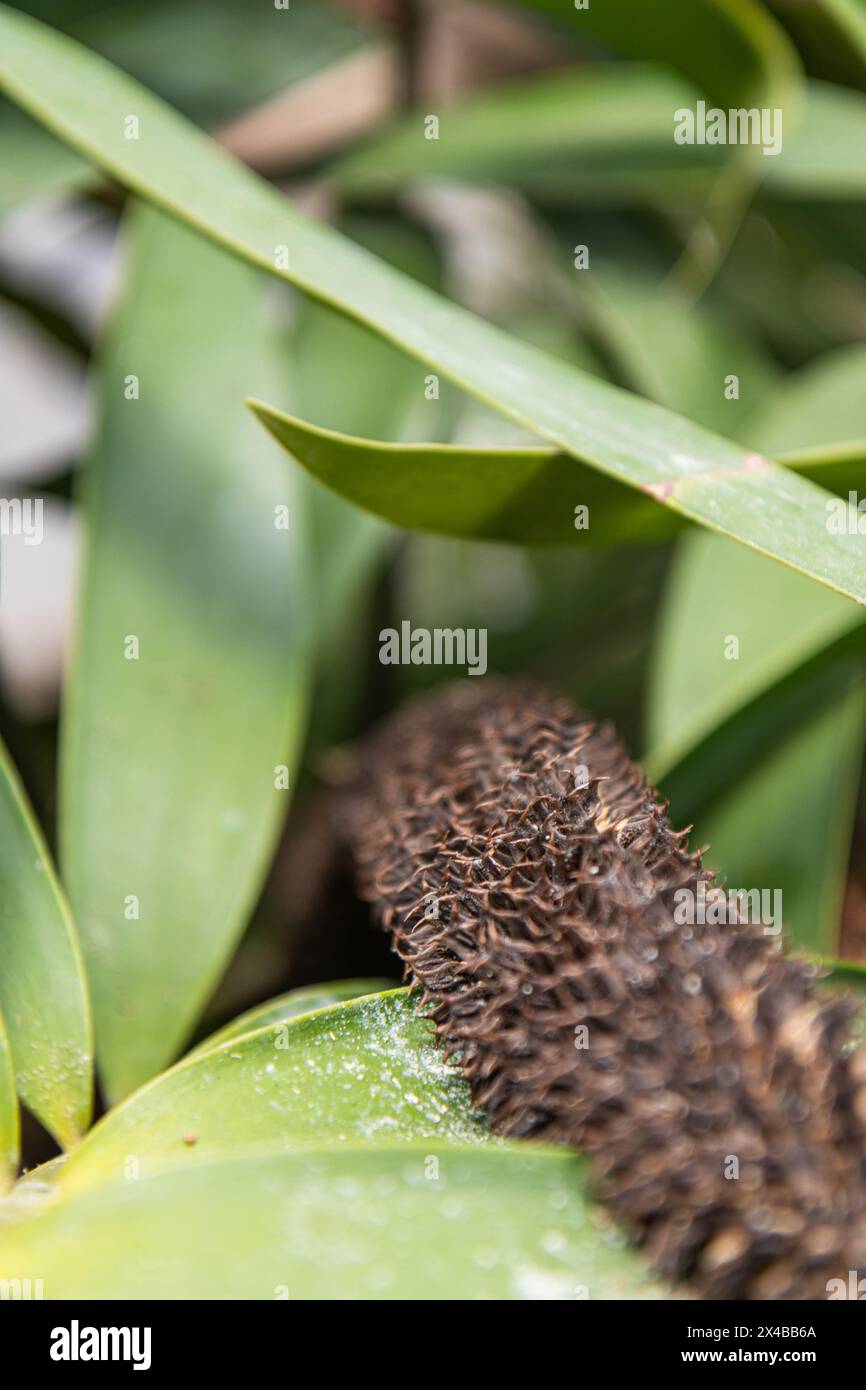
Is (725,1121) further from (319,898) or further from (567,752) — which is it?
(319,898)

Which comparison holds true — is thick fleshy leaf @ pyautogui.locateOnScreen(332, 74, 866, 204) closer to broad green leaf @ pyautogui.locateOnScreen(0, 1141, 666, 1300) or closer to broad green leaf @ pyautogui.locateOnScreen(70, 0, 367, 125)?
broad green leaf @ pyautogui.locateOnScreen(70, 0, 367, 125)

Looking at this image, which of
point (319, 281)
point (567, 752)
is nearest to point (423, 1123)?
point (567, 752)

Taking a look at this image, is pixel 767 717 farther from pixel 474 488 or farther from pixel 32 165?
pixel 32 165

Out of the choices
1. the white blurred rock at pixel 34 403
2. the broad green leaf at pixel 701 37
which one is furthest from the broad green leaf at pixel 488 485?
the white blurred rock at pixel 34 403

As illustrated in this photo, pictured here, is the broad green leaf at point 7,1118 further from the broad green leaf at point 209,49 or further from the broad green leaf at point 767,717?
the broad green leaf at point 209,49

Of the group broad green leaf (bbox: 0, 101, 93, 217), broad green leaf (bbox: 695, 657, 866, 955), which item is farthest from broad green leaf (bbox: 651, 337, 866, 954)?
broad green leaf (bbox: 0, 101, 93, 217)

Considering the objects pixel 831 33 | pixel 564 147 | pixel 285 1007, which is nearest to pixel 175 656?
pixel 285 1007
